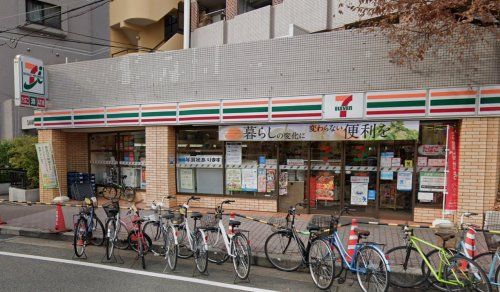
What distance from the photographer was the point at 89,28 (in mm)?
22984

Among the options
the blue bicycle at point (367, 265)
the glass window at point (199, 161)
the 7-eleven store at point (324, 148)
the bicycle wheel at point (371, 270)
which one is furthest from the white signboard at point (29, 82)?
the bicycle wheel at point (371, 270)

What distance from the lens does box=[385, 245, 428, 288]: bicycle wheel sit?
5340 mm

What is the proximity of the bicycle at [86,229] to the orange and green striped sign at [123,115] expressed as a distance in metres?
3.85

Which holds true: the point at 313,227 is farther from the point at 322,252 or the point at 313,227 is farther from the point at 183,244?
the point at 183,244

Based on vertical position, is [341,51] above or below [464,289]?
above

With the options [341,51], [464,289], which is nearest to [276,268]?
[464,289]

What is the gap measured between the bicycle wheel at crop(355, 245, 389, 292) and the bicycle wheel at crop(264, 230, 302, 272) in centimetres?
121

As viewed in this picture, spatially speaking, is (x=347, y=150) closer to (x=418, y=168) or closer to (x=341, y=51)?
(x=418, y=168)

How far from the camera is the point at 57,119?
12344 mm

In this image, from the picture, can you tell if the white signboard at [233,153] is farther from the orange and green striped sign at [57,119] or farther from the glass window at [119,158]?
the orange and green striped sign at [57,119]

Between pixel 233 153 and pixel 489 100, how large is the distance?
21.4 feet

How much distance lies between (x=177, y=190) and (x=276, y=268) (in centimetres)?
572

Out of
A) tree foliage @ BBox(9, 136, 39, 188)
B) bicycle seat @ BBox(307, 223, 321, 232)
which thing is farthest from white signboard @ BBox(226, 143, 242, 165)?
tree foliage @ BBox(9, 136, 39, 188)

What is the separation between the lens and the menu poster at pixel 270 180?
10.2 metres
